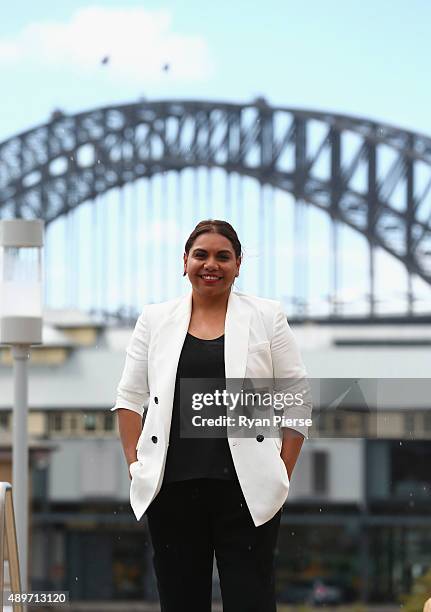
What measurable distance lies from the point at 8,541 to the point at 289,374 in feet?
2.67

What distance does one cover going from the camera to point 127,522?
104 ft

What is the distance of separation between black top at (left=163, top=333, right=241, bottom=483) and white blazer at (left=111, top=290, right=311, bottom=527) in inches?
0.5

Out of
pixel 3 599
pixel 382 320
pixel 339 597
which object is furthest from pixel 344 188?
pixel 3 599

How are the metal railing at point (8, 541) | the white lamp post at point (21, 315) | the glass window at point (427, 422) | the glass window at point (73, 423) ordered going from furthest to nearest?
the glass window at point (73, 423), the glass window at point (427, 422), the white lamp post at point (21, 315), the metal railing at point (8, 541)

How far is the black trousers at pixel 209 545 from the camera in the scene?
2156mm

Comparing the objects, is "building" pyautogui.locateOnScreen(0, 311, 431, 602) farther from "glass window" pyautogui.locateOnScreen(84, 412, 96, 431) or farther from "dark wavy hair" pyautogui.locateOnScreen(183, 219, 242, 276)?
"dark wavy hair" pyautogui.locateOnScreen(183, 219, 242, 276)

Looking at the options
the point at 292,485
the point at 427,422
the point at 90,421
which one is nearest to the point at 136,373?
the point at 427,422

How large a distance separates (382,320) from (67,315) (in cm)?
788

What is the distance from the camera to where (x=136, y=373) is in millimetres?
2256

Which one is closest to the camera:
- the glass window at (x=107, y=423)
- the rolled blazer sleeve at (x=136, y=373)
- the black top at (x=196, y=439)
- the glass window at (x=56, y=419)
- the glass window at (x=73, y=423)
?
the black top at (x=196, y=439)

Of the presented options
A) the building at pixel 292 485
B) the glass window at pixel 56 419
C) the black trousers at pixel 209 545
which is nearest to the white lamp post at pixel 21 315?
the black trousers at pixel 209 545

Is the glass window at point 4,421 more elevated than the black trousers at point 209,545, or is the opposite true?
the black trousers at point 209,545

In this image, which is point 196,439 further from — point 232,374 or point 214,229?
point 214,229

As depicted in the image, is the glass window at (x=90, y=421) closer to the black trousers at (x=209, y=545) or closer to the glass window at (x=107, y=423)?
the glass window at (x=107, y=423)
